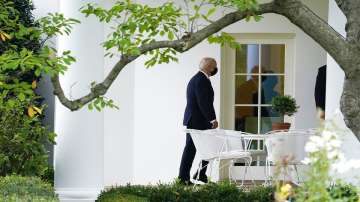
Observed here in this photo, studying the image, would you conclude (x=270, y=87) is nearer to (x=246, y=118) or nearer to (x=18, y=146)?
(x=246, y=118)

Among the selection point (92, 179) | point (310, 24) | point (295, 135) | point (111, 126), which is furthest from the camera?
point (111, 126)

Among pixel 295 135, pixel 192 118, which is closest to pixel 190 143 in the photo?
pixel 192 118

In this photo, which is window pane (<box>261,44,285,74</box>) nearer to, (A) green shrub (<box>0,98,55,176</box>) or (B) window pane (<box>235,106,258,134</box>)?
(B) window pane (<box>235,106,258,134</box>)

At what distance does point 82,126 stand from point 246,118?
5941 mm

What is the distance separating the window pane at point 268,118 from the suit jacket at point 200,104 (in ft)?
9.53

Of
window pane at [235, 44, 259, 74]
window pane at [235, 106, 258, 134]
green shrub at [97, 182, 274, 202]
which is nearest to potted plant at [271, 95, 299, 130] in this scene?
window pane at [235, 106, 258, 134]

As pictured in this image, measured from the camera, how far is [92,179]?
28.5 ft

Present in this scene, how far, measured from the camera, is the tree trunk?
6.50 meters

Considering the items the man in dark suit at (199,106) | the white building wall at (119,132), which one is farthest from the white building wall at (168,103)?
the man in dark suit at (199,106)

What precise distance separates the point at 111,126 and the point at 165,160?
124 cm

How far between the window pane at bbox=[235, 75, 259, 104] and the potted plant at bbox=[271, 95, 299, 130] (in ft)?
2.78

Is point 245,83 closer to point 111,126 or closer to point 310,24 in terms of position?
point 111,126

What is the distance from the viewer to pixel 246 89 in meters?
14.2

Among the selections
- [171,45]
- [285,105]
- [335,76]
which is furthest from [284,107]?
[171,45]
